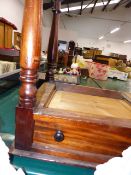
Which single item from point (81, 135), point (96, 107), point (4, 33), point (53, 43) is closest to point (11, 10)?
point (4, 33)

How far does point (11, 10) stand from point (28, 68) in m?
5.64

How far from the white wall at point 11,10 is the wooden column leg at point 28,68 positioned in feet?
15.9

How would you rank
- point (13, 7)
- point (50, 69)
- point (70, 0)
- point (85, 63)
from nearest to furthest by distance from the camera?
point (50, 69) < point (85, 63) < point (13, 7) < point (70, 0)

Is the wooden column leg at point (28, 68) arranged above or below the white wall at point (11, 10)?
below

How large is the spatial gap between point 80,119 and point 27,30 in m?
0.34

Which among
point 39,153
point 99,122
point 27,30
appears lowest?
point 39,153

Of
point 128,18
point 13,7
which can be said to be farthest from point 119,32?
point 13,7

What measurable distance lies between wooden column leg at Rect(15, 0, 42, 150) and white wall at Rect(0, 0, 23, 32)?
484 cm

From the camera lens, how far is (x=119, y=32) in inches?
519

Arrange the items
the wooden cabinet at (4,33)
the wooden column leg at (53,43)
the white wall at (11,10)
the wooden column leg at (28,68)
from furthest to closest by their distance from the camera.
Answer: the white wall at (11,10) < the wooden cabinet at (4,33) < the wooden column leg at (53,43) < the wooden column leg at (28,68)

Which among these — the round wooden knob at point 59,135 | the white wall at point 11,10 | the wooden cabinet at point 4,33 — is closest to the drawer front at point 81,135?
the round wooden knob at point 59,135

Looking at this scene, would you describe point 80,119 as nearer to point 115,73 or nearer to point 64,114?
point 64,114

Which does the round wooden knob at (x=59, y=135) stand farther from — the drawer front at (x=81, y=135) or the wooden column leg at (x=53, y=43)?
the wooden column leg at (x=53, y=43)

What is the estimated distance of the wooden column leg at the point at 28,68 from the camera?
628 mm
